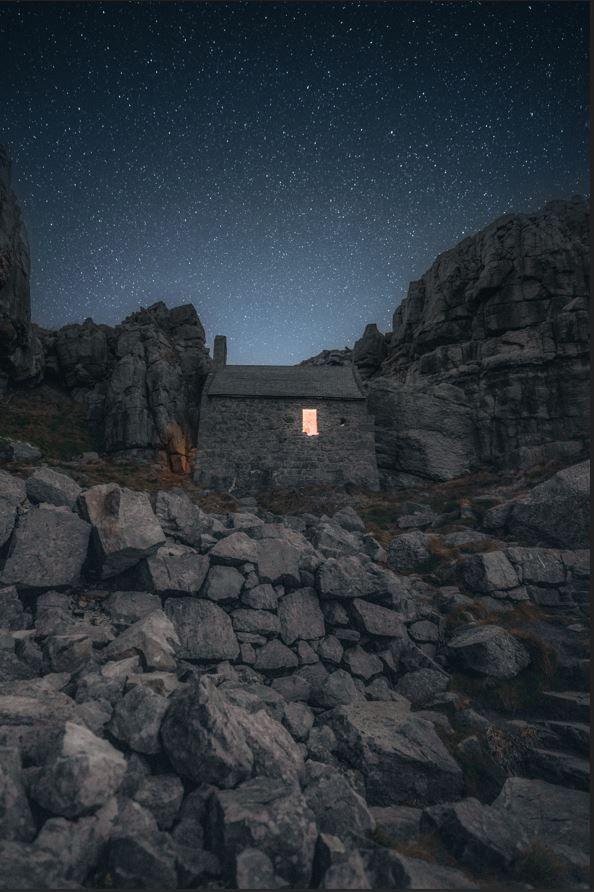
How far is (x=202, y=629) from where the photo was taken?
6758 mm

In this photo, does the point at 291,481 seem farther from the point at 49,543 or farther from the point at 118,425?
the point at 49,543

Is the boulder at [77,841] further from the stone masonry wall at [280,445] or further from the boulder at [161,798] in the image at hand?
the stone masonry wall at [280,445]

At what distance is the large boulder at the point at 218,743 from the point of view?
4195 mm

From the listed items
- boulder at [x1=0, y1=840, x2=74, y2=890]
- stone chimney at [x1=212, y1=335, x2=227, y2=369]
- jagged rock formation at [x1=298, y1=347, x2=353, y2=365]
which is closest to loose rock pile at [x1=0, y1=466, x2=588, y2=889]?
boulder at [x1=0, y1=840, x2=74, y2=890]

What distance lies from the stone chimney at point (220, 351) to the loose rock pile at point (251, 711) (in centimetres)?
2510

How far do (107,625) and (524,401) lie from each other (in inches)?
1190

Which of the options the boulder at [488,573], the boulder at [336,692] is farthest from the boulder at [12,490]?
the boulder at [488,573]

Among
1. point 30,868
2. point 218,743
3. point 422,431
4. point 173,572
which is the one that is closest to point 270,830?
point 218,743

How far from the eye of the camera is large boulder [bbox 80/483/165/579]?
6.92 metres

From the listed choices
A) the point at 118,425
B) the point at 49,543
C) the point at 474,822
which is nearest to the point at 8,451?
the point at 118,425

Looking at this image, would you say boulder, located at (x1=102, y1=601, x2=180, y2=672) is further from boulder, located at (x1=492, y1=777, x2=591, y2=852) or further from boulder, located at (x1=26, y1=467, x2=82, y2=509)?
boulder, located at (x1=492, y1=777, x2=591, y2=852)

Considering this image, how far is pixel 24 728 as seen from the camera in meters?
4.20

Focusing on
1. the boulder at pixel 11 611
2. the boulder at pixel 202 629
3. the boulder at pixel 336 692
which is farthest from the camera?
the boulder at pixel 202 629

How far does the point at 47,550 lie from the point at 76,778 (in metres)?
4.09
